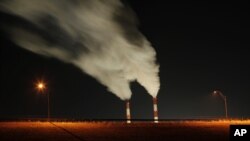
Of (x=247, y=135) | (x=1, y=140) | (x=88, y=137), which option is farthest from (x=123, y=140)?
(x=247, y=135)

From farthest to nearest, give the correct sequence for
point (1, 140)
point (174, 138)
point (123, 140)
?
point (174, 138) → point (123, 140) → point (1, 140)

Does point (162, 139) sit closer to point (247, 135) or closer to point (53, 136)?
point (53, 136)

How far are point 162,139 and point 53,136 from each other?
6557mm

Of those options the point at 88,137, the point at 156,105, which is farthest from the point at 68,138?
the point at 156,105

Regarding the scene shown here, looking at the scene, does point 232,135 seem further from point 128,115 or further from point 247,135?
point 128,115

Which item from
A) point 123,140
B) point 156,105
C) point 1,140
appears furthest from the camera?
point 156,105

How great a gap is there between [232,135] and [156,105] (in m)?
82.6

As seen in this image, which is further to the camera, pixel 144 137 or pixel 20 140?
pixel 144 137

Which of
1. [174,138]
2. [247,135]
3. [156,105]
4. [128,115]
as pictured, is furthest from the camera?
[128,115]

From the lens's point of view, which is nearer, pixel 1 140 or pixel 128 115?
pixel 1 140

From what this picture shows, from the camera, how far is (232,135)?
64.8ft

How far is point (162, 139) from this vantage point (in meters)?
27.5

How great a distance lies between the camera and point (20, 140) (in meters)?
24.9

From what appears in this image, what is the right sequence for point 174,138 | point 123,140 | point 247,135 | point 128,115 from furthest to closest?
point 128,115, point 174,138, point 123,140, point 247,135
